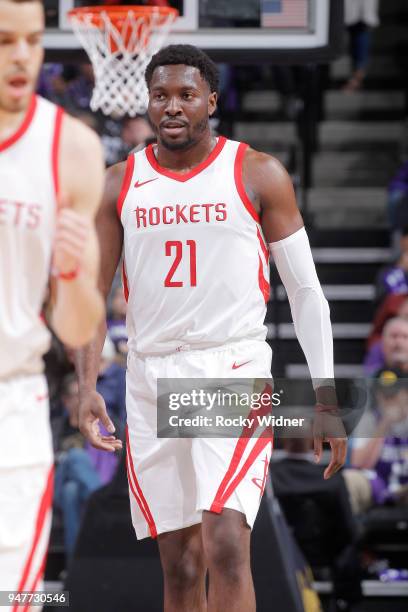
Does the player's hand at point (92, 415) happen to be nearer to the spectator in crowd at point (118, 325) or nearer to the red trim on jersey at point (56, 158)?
the red trim on jersey at point (56, 158)

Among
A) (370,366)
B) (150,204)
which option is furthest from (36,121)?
(370,366)

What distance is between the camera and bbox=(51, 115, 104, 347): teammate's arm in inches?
134

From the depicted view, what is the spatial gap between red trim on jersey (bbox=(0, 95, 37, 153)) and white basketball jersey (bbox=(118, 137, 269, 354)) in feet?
3.72

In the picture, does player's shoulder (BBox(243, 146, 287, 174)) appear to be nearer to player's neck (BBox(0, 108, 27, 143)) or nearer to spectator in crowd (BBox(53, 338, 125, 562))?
player's neck (BBox(0, 108, 27, 143))

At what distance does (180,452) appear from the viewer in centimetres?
455

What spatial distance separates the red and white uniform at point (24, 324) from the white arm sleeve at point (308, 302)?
4.50 ft

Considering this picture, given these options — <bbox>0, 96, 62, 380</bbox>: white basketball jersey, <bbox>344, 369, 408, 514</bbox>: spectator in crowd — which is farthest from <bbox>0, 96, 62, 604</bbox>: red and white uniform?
<bbox>344, 369, 408, 514</bbox>: spectator in crowd

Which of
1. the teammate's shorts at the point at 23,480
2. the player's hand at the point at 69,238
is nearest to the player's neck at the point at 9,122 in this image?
the player's hand at the point at 69,238

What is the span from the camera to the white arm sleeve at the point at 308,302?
462 centimetres

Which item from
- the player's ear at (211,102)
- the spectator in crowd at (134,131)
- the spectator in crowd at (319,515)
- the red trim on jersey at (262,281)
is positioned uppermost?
the player's ear at (211,102)

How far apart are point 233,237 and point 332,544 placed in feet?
9.69

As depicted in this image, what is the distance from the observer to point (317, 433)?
4.61 metres

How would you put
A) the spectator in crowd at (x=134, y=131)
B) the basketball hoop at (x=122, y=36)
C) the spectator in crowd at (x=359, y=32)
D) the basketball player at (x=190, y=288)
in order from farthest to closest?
the spectator in crowd at (x=359, y=32) < the spectator in crowd at (x=134, y=131) < the basketball hoop at (x=122, y=36) < the basketball player at (x=190, y=288)

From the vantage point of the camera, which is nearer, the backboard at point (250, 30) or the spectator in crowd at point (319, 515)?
the backboard at point (250, 30)
